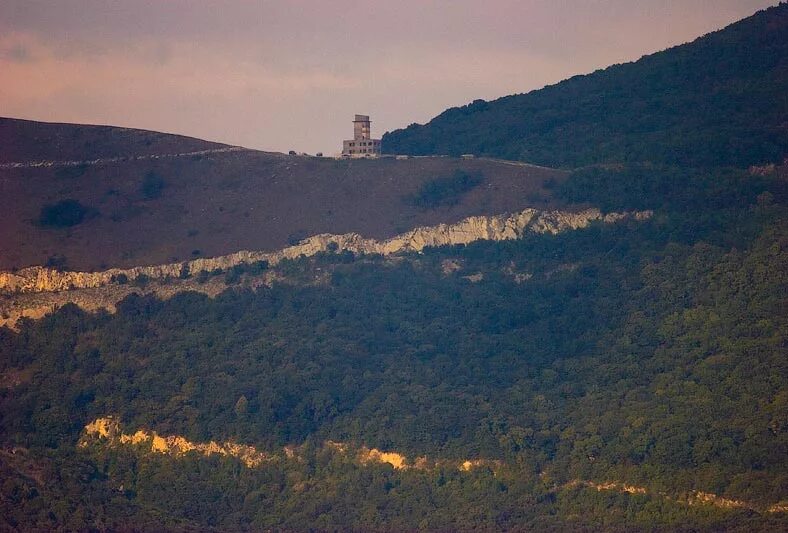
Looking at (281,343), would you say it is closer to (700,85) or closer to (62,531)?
(62,531)

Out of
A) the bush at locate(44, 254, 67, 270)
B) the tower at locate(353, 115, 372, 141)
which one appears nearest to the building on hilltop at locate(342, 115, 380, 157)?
the tower at locate(353, 115, 372, 141)

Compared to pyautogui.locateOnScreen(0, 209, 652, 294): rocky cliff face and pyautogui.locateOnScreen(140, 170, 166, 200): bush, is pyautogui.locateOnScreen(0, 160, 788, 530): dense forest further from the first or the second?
pyautogui.locateOnScreen(140, 170, 166, 200): bush

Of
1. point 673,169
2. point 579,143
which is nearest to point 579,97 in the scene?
point 579,143

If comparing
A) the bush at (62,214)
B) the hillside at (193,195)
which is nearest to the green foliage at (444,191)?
the hillside at (193,195)

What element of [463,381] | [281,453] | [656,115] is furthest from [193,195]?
[656,115]

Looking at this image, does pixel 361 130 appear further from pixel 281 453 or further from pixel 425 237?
pixel 281 453

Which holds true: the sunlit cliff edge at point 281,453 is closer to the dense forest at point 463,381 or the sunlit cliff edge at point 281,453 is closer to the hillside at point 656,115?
the dense forest at point 463,381
